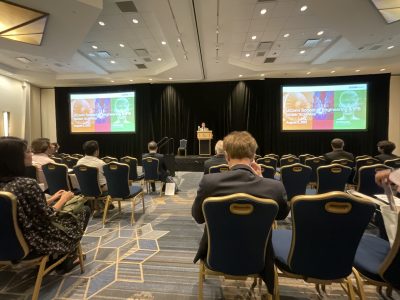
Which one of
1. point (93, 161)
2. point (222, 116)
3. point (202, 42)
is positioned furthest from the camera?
point (222, 116)

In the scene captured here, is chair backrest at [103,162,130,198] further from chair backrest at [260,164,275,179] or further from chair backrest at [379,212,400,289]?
chair backrest at [379,212,400,289]

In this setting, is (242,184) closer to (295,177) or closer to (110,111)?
(295,177)

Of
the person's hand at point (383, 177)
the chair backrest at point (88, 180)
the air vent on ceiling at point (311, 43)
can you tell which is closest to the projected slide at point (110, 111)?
the air vent on ceiling at point (311, 43)

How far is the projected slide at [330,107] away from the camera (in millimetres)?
9570

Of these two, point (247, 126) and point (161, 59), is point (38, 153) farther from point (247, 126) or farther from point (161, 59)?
point (247, 126)

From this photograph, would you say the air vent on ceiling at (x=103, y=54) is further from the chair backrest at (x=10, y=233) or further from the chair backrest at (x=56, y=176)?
the chair backrest at (x=10, y=233)

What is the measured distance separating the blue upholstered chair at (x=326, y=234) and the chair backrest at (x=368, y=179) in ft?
8.40

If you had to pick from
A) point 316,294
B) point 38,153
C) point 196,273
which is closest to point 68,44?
point 38,153

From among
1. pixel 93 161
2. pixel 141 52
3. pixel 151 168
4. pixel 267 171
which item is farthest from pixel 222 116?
pixel 93 161

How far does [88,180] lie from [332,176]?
12.2 feet

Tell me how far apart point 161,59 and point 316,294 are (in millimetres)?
8638

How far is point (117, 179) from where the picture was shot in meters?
3.55

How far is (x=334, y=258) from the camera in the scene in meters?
1.43

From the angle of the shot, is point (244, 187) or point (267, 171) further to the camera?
point (267, 171)
